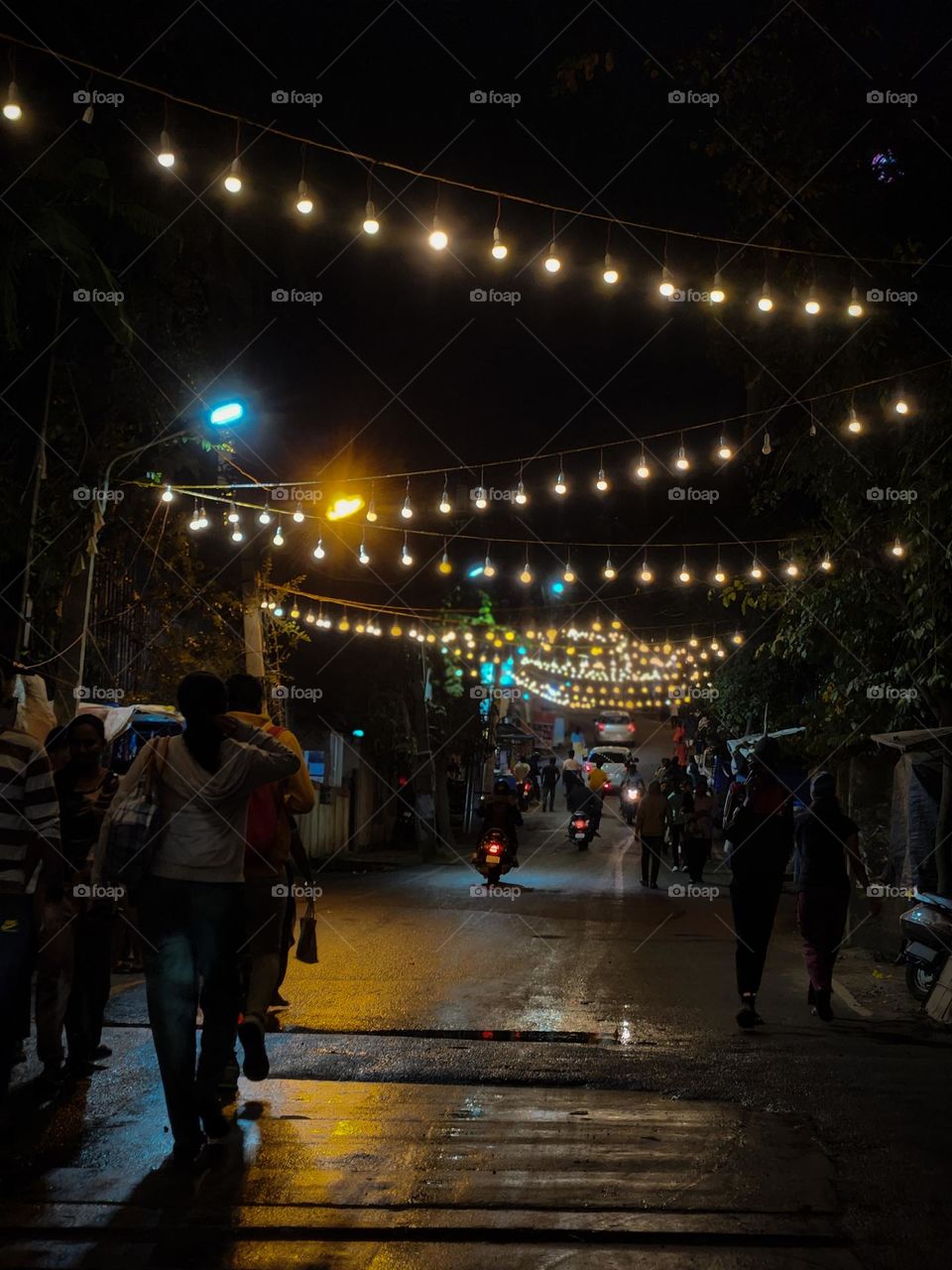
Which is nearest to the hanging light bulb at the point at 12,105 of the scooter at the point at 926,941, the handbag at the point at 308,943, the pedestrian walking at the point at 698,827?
the handbag at the point at 308,943

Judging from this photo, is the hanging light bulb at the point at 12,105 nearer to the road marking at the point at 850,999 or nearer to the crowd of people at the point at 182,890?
the crowd of people at the point at 182,890

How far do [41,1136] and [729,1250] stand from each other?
2939 millimetres

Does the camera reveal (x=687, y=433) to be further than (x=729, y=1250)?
Yes

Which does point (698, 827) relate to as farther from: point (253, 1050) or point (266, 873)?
point (253, 1050)

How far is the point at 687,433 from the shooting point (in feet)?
53.0

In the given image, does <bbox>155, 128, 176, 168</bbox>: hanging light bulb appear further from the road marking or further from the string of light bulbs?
the road marking

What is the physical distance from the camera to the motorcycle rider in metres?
19.4

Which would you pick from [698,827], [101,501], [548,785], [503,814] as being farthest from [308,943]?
[548,785]

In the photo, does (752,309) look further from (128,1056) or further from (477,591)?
(477,591)

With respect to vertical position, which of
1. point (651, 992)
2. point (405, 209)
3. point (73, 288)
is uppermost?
point (405, 209)

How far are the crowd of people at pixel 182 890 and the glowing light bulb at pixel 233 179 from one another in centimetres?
488

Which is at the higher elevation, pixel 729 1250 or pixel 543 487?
pixel 543 487

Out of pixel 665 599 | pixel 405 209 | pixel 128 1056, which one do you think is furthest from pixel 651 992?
pixel 665 599

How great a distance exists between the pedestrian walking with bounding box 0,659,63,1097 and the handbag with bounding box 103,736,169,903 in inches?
24.7
